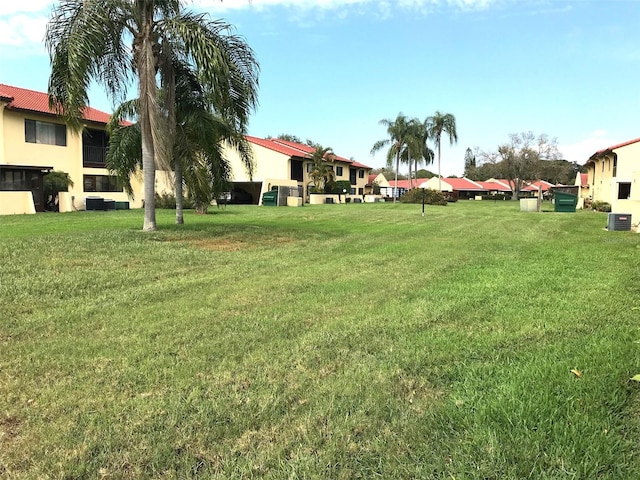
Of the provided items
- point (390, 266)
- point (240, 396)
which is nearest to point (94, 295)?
point (240, 396)

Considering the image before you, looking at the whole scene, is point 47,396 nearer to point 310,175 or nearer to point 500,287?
point 500,287

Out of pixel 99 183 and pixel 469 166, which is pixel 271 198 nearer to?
pixel 99 183

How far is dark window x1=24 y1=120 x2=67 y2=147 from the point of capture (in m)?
28.5

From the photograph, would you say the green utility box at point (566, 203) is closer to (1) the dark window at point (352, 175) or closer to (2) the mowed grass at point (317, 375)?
(2) the mowed grass at point (317, 375)

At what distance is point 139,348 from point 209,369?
3.12 ft

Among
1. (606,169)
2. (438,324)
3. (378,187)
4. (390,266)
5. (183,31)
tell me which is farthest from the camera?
(378,187)

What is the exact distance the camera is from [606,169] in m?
37.5

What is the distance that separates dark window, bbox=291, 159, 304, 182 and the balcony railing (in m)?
20.4

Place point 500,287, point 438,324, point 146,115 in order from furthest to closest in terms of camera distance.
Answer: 1. point 146,115
2. point 500,287
3. point 438,324

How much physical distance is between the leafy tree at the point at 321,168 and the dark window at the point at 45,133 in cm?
2593

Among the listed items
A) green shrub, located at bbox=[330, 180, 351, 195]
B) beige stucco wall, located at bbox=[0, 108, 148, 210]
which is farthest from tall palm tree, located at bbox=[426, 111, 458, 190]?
beige stucco wall, located at bbox=[0, 108, 148, 210]

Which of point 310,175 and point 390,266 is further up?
point 310,175

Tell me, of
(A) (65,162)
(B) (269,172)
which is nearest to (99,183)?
(A) (65,162)

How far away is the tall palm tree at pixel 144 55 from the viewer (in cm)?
1241
